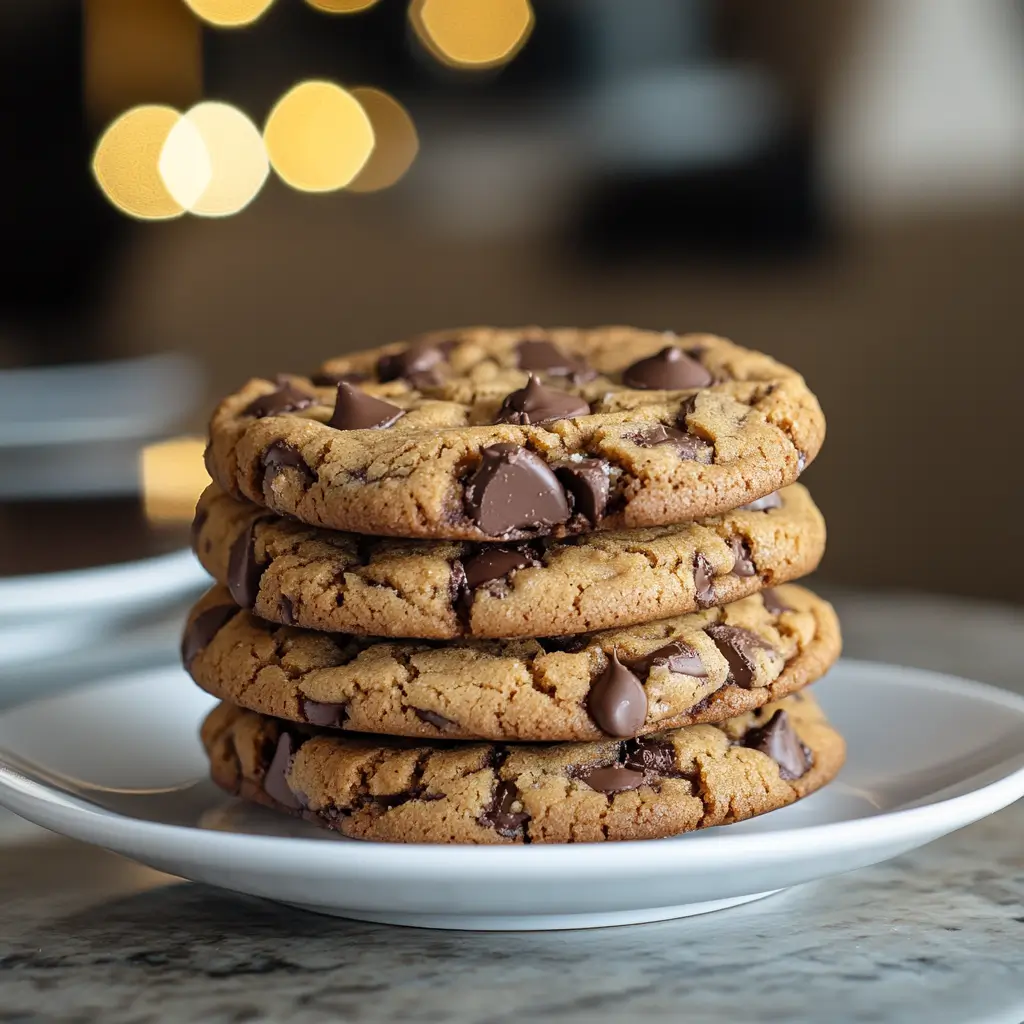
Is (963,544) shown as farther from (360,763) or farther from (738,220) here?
(360,763)

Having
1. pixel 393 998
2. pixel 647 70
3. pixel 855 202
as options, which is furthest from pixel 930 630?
pixel 647 70

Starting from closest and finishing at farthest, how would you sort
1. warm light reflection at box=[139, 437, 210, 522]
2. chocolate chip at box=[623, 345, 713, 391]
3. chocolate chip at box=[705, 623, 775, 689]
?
chocolate chip at box=[705, 623, 775, 689], chocolate chip at box=[623, 345, 713, 391], warm light reflection at box=[139, 437, 210, 522]

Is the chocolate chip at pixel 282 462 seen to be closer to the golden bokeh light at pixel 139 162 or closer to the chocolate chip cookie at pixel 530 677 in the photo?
the chocolate chip cookie at pixel 530 677

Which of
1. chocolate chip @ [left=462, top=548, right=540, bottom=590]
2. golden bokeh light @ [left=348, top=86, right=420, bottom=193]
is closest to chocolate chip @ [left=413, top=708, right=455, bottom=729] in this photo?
chocolate chip @ [left=462, top=548, right=540, bottom=590]

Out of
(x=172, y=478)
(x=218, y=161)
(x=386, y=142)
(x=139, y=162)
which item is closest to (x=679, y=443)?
(x=172, y=478)

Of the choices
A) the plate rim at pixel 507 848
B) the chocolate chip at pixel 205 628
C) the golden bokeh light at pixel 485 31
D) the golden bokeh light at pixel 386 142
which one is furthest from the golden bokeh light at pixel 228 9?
the plate rim at pixel 507 848

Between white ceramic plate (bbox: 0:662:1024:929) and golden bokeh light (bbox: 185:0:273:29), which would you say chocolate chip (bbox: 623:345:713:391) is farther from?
golden bokeh light (bbox: 185:0:273:29)
